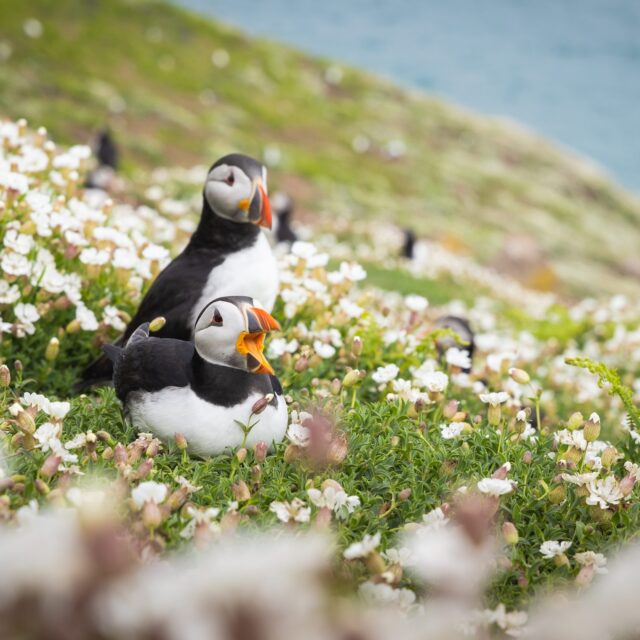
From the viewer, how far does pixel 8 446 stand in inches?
125

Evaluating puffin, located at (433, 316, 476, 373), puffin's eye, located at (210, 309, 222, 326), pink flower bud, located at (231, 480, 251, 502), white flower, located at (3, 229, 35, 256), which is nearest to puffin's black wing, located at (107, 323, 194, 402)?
puffin's eye, located at (210, 309, 222, 326)

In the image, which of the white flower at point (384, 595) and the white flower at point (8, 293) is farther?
the white flower at point (8, 293)

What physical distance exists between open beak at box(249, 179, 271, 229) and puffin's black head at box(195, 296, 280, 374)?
1.17 meters

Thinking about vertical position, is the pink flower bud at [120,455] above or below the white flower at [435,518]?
above

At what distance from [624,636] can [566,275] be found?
32104mm

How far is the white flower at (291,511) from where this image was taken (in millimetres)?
2949

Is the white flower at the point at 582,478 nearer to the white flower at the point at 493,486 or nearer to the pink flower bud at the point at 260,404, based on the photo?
the white flower at the point at 493,486

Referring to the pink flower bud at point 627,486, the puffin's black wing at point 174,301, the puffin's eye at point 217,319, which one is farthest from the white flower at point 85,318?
the pink flower bud at point 627,486

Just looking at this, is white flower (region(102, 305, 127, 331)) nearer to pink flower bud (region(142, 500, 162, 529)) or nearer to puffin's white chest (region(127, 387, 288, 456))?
puffin's white chest (region(127, 387, 288, 456))

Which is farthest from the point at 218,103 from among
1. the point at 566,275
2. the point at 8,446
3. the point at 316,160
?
the point at 8,446

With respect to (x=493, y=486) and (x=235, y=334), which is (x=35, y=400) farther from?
(x=493, y=486)

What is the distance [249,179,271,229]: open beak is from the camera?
456cm

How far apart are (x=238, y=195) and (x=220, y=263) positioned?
0.44m

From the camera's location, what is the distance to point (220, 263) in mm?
4645
